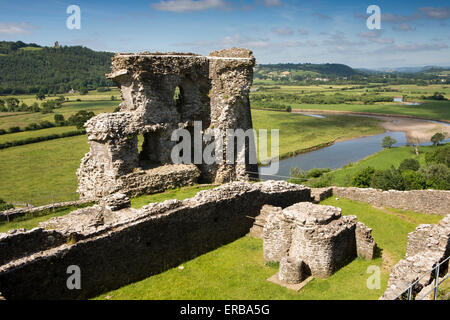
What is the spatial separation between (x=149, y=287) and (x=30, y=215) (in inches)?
350

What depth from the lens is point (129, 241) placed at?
1177 cm

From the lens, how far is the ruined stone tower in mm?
18578

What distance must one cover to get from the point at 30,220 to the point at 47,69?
121m

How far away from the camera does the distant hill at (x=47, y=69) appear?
112250 mm

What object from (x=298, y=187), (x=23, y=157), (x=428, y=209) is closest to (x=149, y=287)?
(x=298, y=187)

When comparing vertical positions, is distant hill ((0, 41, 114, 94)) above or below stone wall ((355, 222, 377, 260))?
above

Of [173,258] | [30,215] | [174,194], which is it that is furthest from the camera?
[174,194]

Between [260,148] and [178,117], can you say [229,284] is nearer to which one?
[178,117]

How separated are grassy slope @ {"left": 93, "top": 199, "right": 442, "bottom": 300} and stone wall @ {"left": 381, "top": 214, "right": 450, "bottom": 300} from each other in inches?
48.7

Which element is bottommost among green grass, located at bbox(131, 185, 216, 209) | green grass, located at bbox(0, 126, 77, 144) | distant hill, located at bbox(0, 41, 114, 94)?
green grass, located at bbox(131, 185, 216, 209)

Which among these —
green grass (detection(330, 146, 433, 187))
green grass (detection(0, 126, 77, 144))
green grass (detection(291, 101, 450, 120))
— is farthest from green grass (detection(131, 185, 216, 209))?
green grass (detection(291, 101, 450, 120))

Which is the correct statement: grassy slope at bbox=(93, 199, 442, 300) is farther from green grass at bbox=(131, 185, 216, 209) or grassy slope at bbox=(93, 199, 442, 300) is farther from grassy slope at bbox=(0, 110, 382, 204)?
grassy slope at bbox=(0, 110, 382, 204)

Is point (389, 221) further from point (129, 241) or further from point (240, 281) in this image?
point (129, 241)
